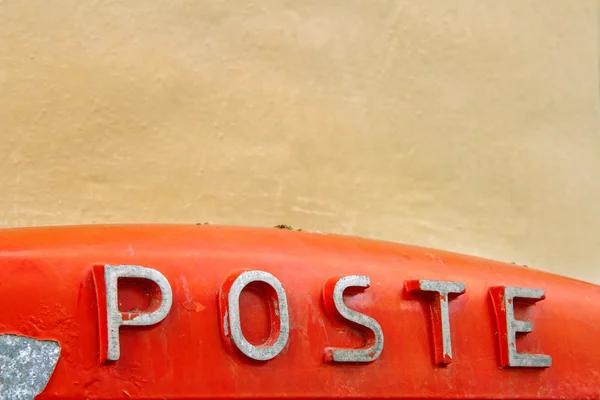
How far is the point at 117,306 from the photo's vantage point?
1.89 meters

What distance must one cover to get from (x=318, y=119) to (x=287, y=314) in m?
1.01

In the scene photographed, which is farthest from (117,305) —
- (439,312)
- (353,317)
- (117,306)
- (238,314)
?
(439,312)

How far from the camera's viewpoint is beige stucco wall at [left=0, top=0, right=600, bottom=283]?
102 inches

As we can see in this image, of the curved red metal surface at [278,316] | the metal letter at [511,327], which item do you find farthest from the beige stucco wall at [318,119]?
the metal letter at [511,327]

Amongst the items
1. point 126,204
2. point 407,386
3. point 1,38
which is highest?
point 1,38

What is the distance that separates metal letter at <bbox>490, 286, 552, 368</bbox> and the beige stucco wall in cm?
58

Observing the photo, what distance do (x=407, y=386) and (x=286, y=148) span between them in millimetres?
999

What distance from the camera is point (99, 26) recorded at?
268 centimetres

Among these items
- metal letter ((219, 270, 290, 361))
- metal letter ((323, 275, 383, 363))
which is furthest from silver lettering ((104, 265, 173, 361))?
metal letter ((323, 275, 383, 363))

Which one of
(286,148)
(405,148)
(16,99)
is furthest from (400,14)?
(16,99)

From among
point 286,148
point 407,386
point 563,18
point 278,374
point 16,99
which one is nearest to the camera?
point 278,374

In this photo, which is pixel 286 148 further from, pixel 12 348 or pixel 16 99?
pixel 12 348

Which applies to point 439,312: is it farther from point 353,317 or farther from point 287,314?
point 287,314

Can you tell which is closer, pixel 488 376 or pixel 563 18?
pixel 488 376
